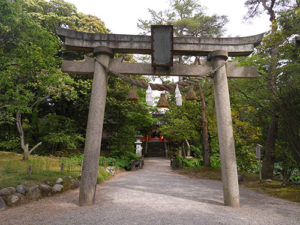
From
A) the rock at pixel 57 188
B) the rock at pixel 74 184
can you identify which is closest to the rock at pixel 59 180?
A: the rock at pixel 57 188

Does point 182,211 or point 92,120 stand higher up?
point 92,120

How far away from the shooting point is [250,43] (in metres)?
5.00

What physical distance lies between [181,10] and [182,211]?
49.8 ft

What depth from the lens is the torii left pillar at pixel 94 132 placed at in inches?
168

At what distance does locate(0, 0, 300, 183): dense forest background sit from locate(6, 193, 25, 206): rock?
3404 millimetres

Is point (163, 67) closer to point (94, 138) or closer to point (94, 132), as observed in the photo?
point (94, 132)

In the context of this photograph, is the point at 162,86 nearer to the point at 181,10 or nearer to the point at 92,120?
the point at 92,120

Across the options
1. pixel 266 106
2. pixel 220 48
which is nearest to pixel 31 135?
pixel 220 48

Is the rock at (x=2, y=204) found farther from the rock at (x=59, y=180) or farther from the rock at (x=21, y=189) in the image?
the rock at (x=59, y=180)

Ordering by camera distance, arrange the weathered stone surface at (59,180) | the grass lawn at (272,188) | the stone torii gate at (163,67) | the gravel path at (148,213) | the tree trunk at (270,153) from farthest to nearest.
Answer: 1. the tree trunk at (270,153)
2. the weathered stone surface at (59,180)
3. the grass lawn at (272,188)
4. the stone torii gate at (163,67)
5. the gravel path at (148,213)

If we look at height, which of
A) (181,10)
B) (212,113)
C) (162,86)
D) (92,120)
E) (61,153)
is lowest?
(61,153)

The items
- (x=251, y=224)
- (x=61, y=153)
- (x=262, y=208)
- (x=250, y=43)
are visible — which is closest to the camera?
(x=251, y=224)

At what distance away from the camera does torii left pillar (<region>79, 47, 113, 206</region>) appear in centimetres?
428

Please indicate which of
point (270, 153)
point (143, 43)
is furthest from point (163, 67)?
point (270, 153)
